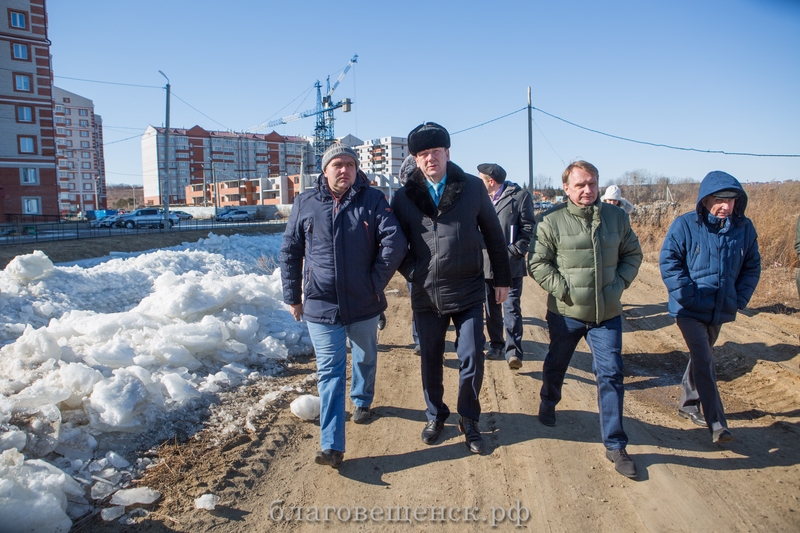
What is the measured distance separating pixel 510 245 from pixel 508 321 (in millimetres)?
809

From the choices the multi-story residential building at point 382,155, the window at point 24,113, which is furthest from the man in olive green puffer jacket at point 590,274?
the multi-story residential building at point 382,155

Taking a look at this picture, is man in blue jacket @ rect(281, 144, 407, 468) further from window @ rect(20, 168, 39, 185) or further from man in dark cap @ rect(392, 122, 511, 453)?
window @ rect(20, 168, 39, 185)

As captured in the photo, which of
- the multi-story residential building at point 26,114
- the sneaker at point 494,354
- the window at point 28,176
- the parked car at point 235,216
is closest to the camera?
the sneaker at point 494,354

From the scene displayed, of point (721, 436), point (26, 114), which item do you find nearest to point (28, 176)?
point (26, 114)

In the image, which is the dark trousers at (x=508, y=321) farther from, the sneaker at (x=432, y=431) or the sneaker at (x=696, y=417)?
the sneaker at (x=432, y=431)

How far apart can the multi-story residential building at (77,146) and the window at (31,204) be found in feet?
181

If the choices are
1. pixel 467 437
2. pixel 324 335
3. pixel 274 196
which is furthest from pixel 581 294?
pixel 274 196

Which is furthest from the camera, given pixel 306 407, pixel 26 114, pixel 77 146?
pixel 77 146

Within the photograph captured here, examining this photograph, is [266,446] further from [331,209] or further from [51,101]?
[51,101]

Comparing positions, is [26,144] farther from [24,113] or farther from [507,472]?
[507,472]

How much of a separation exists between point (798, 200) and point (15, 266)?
2132 centimetres

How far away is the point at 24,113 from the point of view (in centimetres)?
4522

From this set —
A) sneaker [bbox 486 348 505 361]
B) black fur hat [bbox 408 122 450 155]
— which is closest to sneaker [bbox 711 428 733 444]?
sneaker [bbox 486 348 505 361]

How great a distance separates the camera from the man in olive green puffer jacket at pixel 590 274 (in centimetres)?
348
